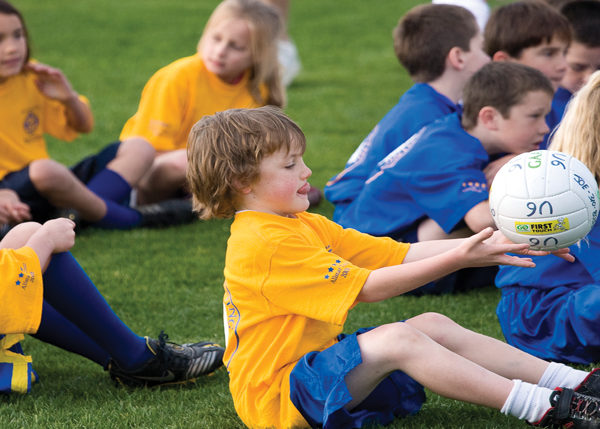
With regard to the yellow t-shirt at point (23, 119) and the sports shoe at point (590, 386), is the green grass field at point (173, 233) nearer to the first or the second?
the sports shoe at point (590, 386)

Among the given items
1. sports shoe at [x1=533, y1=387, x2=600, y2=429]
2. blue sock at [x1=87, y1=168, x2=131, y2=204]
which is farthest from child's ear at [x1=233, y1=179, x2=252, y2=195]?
blue sock at [x1=87, y1=168, x2=131, y2=204]

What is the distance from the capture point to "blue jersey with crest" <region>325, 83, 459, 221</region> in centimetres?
480

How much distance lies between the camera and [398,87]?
33.2ft

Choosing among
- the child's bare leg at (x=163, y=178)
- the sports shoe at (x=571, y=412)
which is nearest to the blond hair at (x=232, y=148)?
the sports shoe at (x=571, y=412)

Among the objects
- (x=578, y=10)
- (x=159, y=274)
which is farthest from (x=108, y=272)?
(x=578, y=10)

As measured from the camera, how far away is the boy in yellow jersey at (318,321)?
2727 mm

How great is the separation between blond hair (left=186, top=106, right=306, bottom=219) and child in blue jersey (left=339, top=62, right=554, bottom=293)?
152 centimetres

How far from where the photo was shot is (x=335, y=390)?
2.72 meters

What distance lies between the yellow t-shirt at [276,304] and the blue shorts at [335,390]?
0.19ft

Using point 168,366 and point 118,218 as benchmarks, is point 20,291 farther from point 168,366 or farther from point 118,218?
point 118,218

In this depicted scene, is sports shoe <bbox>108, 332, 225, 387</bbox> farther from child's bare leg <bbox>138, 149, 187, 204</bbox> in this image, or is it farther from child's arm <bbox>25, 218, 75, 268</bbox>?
child's bare leg <bbox>138, 149, 187, 204</bbox>

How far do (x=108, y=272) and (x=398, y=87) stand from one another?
5.90 m

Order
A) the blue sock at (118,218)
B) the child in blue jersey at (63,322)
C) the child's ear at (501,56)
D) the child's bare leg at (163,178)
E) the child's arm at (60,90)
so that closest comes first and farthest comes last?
the child in blue jersey at (63,322), the child's ear at (501,56), the child's arm at (60,90), the blue sock at (118,218), the child's bare leg at (163,178)

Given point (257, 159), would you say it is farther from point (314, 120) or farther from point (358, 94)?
point (358, 94)
